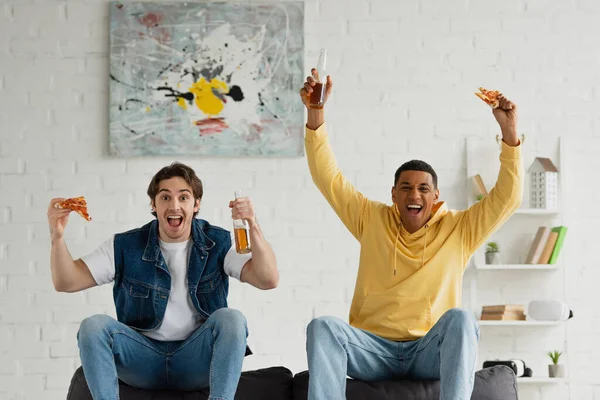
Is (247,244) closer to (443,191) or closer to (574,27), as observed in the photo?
(443,191)

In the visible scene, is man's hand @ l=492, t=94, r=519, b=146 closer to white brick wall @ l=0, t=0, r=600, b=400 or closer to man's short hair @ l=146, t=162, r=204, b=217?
man's short hair @ l=146, t=162, r=204, b=217

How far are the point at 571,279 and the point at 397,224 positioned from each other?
1.64 meters

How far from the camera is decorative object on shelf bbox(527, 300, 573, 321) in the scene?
445cm

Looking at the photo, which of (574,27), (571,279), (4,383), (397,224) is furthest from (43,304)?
(574,27)

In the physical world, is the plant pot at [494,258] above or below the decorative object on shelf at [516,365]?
above

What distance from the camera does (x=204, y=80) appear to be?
4617mm

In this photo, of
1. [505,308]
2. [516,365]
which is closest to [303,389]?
[516,365]

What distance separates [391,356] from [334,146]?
174 cm

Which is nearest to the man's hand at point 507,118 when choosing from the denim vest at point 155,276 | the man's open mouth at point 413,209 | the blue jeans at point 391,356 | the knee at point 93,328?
the man's open mouth at point 413,209

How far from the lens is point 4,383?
14.8 ft

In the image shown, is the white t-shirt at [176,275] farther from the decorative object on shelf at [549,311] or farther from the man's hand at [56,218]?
the decorative object on shelf at [549,311]

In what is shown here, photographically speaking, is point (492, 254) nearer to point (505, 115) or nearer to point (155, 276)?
point (505, 115)

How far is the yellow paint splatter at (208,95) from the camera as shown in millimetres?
4609

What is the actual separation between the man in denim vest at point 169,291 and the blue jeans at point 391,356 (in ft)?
0.85
